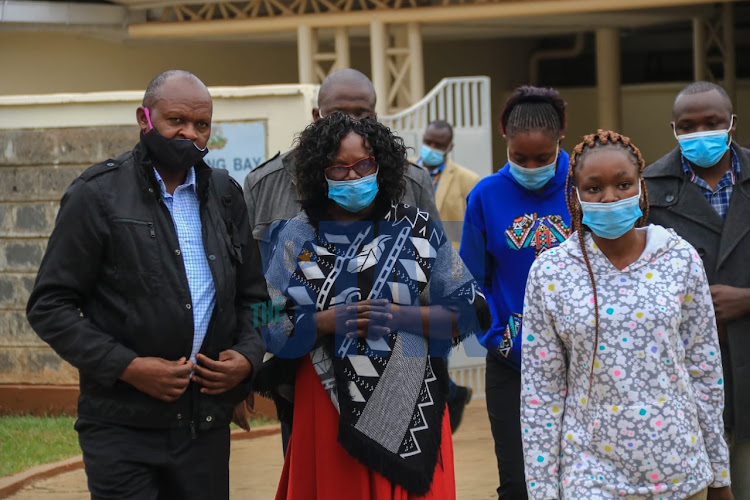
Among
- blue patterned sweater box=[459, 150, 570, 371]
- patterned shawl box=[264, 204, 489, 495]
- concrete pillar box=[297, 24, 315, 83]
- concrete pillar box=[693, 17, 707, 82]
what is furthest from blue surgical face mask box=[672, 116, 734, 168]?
concrete pillar box=[693, 17, 707, 82]

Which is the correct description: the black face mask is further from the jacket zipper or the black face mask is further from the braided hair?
the braided hair

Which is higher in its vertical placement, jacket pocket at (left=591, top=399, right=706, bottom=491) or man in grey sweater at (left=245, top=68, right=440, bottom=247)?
man in grey sweater at (left=245, top=68, right=440, bottom=247)

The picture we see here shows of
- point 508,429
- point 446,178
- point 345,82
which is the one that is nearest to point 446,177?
point 446,178

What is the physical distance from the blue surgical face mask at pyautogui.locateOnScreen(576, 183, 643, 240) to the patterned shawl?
2.07 feet

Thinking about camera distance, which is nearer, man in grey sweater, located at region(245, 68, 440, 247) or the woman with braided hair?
the woman with braided hair

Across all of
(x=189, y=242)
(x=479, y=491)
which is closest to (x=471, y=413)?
(x=479, y=491)

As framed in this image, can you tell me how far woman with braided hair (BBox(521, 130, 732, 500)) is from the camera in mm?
3703

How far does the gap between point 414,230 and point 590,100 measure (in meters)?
15.2

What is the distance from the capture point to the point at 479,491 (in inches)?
284

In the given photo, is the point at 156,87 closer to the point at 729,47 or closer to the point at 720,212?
the point at 720,212

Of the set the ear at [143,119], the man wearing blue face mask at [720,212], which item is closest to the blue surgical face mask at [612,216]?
the man wearing blue face mask at [720,212]

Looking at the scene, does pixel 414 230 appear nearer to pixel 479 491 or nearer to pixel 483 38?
pixel 479 491

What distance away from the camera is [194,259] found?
4.20 metres

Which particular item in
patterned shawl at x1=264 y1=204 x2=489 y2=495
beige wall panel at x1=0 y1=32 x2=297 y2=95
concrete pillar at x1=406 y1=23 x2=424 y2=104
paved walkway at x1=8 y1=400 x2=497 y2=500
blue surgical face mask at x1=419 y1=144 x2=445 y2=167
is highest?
beige wall panel at x1=0 y1=32 x2=297 y2=95
